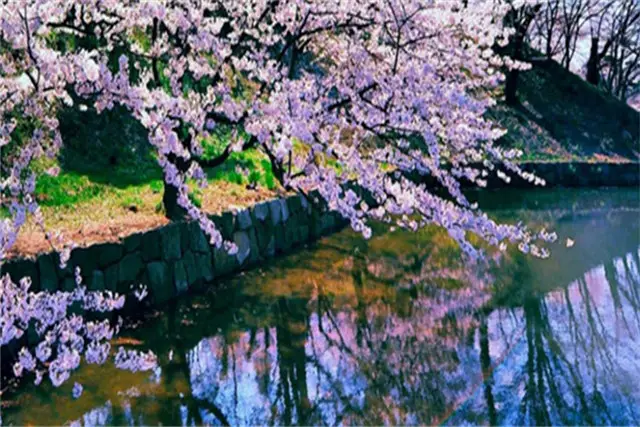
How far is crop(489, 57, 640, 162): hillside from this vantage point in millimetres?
18844

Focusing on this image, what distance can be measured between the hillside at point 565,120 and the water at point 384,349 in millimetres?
9907

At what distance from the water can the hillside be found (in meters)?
9.91

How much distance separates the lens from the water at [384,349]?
495 cm

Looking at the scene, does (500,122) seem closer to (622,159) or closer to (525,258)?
(622,159)

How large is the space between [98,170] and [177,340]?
3.51 meters

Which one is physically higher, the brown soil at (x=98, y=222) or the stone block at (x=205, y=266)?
the brown soil at (x=98, y=222)

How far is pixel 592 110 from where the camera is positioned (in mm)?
21406

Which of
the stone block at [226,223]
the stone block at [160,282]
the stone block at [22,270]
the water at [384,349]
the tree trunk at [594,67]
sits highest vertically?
the tree trunk at [594,67]

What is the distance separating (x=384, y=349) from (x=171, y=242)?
2.40 meters

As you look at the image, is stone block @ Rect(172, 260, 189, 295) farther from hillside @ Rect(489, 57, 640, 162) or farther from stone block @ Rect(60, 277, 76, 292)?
hillside @ Rect(489, 57, 640, 162)

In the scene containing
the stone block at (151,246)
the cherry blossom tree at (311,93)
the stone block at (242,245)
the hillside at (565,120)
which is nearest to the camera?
the cherry blossom tree at (311,93)

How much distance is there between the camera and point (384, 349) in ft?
20.0

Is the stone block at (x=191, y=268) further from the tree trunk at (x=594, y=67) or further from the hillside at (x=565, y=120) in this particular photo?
the tree trunk at (x=594, y=67)

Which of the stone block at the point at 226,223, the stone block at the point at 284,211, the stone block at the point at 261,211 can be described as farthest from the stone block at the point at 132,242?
the stone block at the point at 284,211
